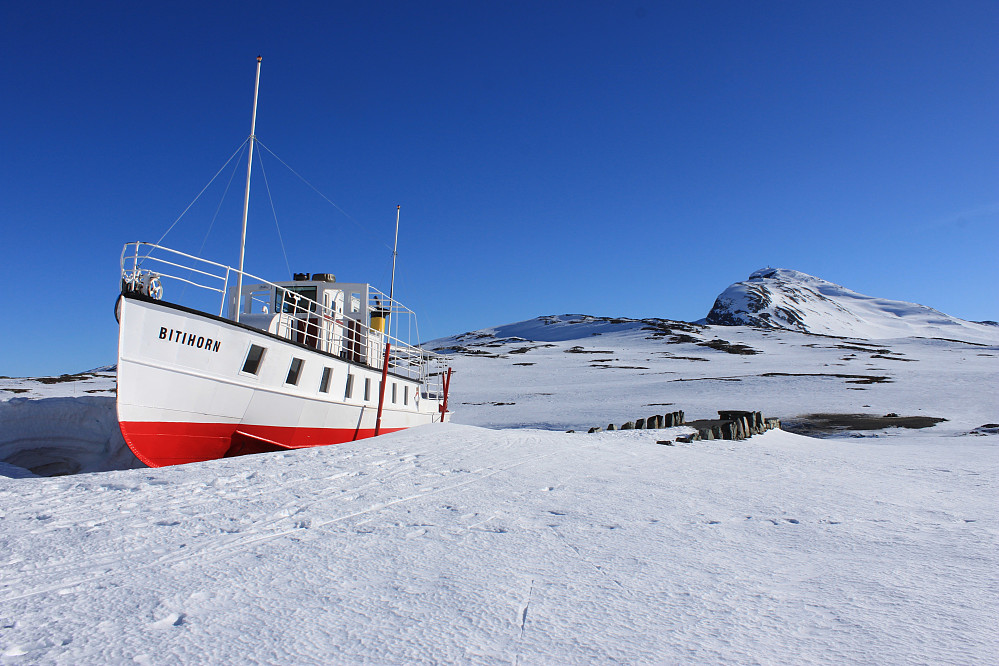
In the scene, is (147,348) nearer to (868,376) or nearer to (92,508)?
(92,508)

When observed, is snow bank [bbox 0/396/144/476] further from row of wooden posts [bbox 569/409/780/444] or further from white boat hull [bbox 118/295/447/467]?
row of wooden posts [bbox 569/409/780/444]

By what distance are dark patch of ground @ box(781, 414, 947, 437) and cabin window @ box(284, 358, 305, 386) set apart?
22.1 meters

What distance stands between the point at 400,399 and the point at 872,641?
17.0 meters

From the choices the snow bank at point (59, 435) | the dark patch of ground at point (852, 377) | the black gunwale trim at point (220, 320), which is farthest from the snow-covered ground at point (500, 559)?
the dark patch of ground at point (852, 377)

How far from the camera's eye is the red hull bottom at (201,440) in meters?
10.5

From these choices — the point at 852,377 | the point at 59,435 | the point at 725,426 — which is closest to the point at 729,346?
the point at 852,377

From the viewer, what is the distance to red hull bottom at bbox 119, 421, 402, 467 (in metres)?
10.5

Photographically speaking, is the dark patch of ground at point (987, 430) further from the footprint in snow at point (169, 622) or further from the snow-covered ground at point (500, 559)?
the footprint in snow at point (169, 622)

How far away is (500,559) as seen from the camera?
16.6ft

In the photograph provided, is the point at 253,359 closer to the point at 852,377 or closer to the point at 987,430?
the point at 987,430

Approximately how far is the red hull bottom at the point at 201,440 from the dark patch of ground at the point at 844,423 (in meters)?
22.3

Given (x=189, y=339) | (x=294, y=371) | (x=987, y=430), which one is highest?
(x=189, y=339)

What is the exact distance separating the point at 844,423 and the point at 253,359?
27355mm

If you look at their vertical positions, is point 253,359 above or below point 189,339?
below
